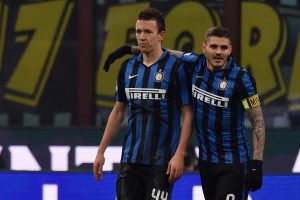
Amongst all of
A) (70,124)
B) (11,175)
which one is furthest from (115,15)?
(11,175)

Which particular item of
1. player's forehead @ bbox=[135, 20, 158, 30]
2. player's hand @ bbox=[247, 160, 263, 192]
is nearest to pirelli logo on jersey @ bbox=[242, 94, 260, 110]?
player's hand @ bbox=[247, 160, 263, 192]

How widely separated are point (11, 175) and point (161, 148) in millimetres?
1809

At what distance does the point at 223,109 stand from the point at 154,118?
0.44 metres

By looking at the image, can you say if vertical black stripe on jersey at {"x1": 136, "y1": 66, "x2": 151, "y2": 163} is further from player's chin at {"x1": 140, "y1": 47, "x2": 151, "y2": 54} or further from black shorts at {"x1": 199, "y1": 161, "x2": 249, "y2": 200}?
black shorts at {"x1": 199, "y1": 161, "x2": 249, "y2": 200}

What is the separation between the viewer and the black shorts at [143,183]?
6.54 meters

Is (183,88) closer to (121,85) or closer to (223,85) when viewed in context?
(223,85)

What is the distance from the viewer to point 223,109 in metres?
6.66

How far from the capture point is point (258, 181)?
6.64 meters

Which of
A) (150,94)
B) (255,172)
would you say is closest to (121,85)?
(150,94)

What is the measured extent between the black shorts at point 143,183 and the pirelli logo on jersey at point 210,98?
498 millimetres

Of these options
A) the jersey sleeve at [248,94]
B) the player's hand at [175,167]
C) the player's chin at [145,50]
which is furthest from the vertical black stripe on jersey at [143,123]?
the jersey sleeve at [248,94]

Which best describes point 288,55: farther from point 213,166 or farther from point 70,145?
point 213,166

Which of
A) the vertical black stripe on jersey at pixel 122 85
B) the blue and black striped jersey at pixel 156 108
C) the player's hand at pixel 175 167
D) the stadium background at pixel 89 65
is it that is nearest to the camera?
the player's hand at pixel 175 167

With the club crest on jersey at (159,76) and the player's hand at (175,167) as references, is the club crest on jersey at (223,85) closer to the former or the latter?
the club crest on jersey at (159,76)
